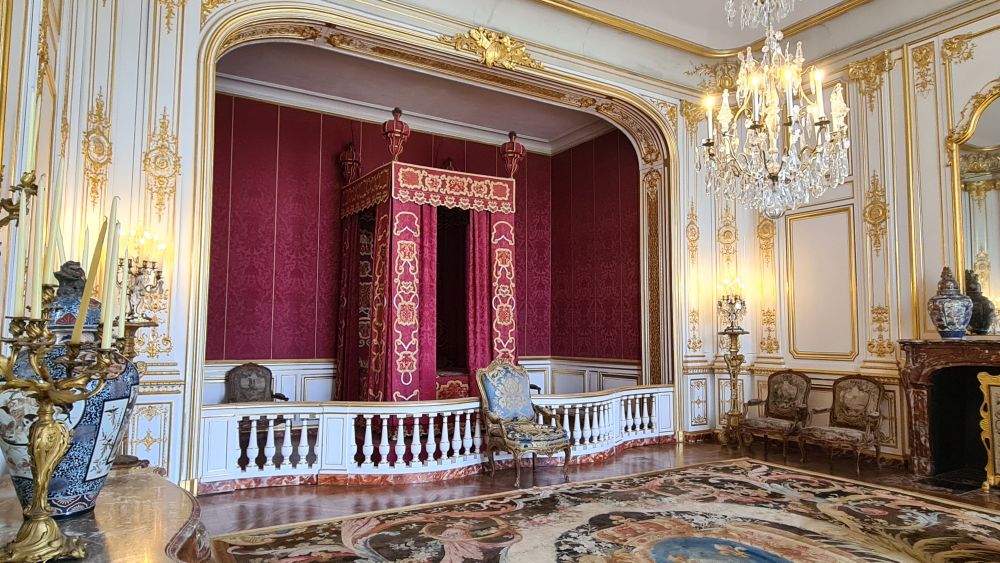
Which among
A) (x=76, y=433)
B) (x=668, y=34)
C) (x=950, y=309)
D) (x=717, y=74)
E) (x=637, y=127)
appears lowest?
(x=76, y=433)

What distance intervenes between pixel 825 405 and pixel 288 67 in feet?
21.5

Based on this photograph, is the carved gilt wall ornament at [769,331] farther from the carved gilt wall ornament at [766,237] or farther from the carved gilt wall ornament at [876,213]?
the carved gilt wall ornament at [876,213]

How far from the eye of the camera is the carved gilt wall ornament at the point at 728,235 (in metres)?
7.50

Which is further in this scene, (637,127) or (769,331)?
(637,127)

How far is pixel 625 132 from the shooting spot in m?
7.69

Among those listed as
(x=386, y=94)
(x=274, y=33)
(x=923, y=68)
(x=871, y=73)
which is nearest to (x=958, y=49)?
(x=923, y=68)

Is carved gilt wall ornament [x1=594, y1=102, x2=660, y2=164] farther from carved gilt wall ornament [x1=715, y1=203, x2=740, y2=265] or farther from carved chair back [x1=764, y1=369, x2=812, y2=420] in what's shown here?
carved chair back [x1=764, y1=369, x2=812, y2=420]

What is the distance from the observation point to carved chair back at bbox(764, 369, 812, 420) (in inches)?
259

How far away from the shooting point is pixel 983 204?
18.2 ft

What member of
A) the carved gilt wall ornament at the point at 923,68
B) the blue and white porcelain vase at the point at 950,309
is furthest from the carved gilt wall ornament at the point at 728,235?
the blue and white porcelain vase at the point at 950,309

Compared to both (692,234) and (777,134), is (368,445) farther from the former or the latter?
(692,234)

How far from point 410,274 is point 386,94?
8.50 ft

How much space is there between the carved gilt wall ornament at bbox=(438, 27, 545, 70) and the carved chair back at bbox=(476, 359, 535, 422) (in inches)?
112

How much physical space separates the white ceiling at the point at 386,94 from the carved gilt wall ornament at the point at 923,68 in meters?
3.43
